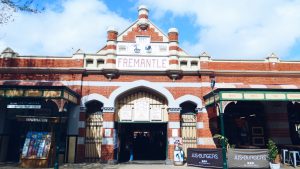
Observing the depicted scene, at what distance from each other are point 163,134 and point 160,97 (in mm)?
5616

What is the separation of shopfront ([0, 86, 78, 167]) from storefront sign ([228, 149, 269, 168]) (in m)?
9.75

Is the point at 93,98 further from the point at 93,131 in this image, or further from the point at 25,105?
the point at 25,105

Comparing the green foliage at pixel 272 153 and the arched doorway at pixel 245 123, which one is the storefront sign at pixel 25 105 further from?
the green foliage at pixel 272 153

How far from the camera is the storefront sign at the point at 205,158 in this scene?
1612 centimetres

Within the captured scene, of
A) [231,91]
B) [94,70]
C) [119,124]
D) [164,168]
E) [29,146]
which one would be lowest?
[164,168]

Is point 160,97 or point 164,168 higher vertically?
point 160,97

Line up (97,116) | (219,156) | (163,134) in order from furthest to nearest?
(163,134) → (97,116) → (219,156)

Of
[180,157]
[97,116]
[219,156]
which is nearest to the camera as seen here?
[219,156]

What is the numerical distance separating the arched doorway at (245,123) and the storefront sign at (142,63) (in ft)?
18.4

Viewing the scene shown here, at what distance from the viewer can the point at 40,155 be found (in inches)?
645

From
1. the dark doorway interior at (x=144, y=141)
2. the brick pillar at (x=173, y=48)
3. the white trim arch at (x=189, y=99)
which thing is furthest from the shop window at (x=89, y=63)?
the white trim arch at (x=189, y=99)

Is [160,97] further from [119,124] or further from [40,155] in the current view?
[40,155]

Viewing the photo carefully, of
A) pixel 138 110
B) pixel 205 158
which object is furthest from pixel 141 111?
pixel 205 158

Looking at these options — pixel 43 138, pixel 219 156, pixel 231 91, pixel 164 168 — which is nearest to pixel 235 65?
pixel 231 91
